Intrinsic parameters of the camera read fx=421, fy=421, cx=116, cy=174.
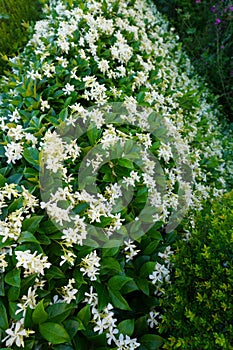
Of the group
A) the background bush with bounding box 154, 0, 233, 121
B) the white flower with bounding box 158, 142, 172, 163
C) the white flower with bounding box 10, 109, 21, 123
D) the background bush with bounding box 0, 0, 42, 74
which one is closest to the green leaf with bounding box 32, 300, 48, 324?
the white flower with bounding box 10, 109, 21, 123

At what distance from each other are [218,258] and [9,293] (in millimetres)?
902

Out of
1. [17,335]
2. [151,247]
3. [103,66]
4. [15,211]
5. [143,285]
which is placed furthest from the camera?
[103,66]

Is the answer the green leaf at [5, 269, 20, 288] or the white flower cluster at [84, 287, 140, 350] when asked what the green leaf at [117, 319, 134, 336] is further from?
the green leaf at [5, 269, 20, 288]

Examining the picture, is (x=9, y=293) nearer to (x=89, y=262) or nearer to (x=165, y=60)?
(x=89, y=262)

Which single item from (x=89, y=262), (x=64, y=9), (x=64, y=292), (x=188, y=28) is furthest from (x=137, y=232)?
(x=188, y=28)

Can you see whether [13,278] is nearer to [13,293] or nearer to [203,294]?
[13,293]

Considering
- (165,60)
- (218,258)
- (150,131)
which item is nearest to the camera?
(218,258)

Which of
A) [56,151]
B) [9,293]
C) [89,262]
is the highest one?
[56,151]

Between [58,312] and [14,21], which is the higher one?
[58,312]

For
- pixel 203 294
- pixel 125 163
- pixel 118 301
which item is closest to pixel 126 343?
pixel 118 301

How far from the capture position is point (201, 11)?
18.8 feet

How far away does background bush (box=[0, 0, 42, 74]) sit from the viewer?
3.79 metres

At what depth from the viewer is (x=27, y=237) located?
1.53 meters

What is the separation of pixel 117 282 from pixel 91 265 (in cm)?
13
